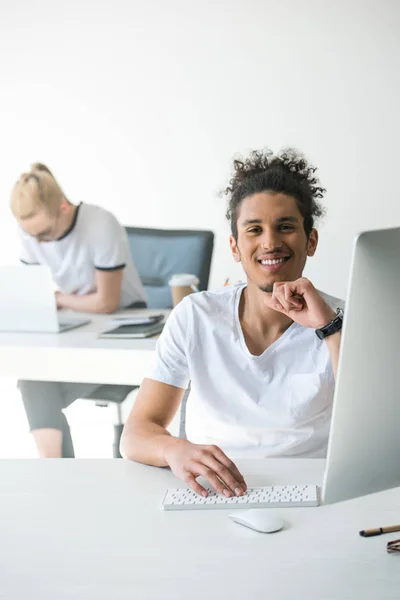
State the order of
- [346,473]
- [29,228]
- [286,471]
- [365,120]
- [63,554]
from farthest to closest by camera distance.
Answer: [365,120], [29,228], [286,471], [63,554], [346,473]

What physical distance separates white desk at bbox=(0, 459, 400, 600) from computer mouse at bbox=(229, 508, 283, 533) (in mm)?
11

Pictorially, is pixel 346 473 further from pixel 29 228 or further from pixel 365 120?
pixel 365 120

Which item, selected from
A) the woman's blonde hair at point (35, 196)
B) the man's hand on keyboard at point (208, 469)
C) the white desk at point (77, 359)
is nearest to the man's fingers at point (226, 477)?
the man's hand on keyboard at point (208, 469)

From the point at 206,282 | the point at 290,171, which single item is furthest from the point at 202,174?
the point at 290,171

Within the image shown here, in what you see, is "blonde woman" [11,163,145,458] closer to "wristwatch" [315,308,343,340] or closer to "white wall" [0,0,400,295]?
"wristwatch" [315,308,343,340]

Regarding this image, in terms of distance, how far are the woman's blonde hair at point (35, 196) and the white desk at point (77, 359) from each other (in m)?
0.74

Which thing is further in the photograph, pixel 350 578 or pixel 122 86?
pixel 122 86

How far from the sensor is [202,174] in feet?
17.1

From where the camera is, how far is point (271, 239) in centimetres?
164

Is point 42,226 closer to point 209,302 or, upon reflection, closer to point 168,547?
point 209,302

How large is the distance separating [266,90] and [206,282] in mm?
2122

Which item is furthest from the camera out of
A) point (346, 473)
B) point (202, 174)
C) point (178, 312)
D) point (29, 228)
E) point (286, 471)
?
point (202, 174)

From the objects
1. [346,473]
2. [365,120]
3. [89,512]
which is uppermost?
[365,120]

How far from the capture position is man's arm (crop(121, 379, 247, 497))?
129cm
